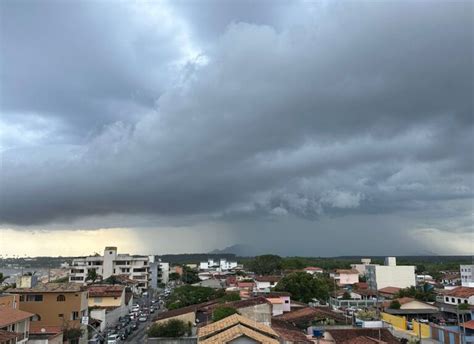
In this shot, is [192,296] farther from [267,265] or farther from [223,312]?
[267,265]

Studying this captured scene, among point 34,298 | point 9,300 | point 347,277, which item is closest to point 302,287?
point 34,298

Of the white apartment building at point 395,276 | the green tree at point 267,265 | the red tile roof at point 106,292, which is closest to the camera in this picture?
the red tile roof at point 106,292

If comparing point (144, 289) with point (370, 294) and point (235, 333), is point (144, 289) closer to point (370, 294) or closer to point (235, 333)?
point (370, 294)

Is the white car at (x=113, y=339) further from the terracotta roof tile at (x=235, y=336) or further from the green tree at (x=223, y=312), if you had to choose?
the terracotta roof tile at (x=235, y=336)

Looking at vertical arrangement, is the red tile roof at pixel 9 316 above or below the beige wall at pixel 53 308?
above

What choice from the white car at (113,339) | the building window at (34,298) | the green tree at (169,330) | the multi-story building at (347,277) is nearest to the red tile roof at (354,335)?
the green tree at (169,330)

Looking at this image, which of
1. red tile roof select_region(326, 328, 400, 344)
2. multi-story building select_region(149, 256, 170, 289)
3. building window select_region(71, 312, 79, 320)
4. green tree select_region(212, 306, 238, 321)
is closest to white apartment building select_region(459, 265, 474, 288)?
multi-story building select_region(149, 256, 170, 289)

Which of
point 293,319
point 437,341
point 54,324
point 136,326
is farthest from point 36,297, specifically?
point 437,341

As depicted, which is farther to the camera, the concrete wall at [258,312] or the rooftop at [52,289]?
the rooftop at [52,289]
